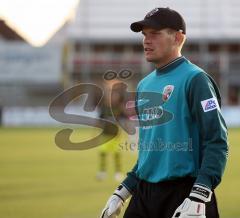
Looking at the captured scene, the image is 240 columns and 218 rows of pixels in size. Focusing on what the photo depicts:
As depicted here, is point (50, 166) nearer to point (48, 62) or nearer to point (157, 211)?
point (157, 211)

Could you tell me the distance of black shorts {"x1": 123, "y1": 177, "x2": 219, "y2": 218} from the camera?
4.41 meters

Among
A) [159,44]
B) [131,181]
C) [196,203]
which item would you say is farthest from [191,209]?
[159,44]

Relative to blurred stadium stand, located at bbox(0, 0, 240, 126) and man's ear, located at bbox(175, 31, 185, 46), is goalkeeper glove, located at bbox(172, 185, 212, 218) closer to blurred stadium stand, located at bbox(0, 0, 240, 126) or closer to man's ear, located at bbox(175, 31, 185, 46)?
man's ear, located at bbox(175, 31, 185, 46)

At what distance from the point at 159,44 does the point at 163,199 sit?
3.19 feet

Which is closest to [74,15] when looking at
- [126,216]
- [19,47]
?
[19,47]

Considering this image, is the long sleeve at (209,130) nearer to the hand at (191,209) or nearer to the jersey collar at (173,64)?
the hand at (191,209)

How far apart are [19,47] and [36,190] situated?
47250mm

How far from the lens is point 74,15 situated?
256 feet

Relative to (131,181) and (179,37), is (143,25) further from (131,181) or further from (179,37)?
(131,181)

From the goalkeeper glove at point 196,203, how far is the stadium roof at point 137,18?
6387cm

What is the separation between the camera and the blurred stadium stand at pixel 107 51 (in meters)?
58.3

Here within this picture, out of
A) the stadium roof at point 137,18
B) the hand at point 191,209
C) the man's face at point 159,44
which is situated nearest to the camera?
the hand at point 191,209

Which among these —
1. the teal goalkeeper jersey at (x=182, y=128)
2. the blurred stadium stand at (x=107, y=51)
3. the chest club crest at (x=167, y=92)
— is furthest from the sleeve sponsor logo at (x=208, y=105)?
the blurred stadium stand at (x=107, y=51)

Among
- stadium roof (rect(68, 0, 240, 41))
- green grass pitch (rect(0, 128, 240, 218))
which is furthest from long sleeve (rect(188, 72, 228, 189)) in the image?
stadium roof (rect(68, 0, 240, 41))
